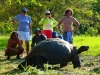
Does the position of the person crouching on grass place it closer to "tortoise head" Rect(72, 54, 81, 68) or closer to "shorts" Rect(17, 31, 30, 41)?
"shorts" Rect(17, 31, 30, 41)

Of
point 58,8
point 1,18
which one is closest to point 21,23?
point 1,18

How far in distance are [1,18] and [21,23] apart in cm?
877

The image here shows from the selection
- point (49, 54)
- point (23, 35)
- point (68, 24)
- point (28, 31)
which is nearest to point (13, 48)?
point (23, 35)

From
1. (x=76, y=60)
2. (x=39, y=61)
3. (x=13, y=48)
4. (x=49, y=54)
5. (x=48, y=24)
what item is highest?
(x=48, y=24)

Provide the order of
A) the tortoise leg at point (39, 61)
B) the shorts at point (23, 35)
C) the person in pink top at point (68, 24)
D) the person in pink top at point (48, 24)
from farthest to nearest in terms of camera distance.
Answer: the person in pink top at point (48, 24) < the shorts at point (23, 35) < the person in pink top at point (68, 24) < the tortoise leg at point (39, 61)

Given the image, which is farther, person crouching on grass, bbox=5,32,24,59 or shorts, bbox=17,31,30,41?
shorts, bbox=17,31,30,41

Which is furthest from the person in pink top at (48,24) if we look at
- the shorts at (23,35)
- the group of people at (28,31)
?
the shorts at (23,35)

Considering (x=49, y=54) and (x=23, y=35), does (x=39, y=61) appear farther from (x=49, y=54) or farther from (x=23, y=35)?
(x=23, y=35)

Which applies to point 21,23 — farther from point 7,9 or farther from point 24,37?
point 7,9

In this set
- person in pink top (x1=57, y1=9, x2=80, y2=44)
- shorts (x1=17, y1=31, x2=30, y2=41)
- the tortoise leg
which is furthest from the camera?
shorts (x1=17, y1=31, x2=30, y2=41)

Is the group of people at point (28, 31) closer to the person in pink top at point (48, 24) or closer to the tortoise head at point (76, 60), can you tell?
the person in pink top at point (48, 24)

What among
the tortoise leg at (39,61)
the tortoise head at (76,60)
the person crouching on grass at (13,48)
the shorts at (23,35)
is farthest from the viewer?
the shorts at (23,35)

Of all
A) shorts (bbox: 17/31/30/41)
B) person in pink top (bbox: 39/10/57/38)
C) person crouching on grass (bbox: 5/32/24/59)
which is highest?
person in pink top (bbox: 39/10/57/38)

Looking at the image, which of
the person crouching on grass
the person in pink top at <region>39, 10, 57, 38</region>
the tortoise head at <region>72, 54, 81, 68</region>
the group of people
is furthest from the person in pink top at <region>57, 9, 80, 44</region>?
the tortoise head at <region>72, 54, 81, 68</region>
